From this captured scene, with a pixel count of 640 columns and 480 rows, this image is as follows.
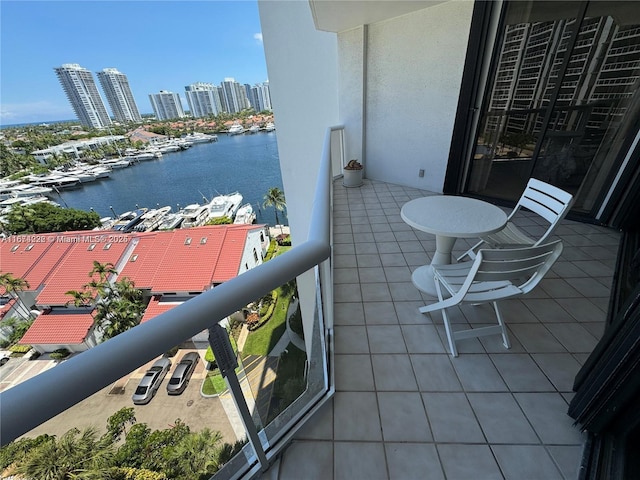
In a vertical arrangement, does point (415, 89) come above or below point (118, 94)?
below

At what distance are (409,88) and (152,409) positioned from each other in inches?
180

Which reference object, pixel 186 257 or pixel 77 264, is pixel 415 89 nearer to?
pixel 186 257

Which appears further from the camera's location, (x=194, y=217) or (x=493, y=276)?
(x=194, y=217)

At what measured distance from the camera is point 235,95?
56625 mm

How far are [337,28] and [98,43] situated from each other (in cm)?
7638

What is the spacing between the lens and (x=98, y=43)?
175ft

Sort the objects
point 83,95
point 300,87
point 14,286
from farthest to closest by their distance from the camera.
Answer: point 83,95
point 14,286
point 300,87

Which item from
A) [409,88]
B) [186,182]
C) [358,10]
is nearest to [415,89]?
[409,88]

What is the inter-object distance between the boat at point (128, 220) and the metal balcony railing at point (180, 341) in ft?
90.2

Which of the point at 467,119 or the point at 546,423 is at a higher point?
the point at 467,119

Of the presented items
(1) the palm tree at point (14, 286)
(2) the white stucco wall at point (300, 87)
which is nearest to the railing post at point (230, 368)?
(2) the white stucco wall at point (300, 87)

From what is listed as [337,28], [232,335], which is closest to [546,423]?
[232,335]

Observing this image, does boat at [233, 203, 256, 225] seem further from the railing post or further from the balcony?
the railing post

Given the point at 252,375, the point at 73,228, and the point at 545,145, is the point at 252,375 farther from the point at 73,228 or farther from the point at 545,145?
the point at 73,228
